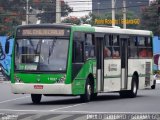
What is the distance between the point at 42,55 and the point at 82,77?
1746 mm

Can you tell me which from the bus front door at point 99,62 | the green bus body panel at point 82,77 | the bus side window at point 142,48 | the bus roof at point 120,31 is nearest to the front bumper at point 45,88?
the green bus body panel at point 82,77

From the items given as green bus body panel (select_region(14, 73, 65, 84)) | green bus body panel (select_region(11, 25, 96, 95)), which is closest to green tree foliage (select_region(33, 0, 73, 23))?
green bus body panel (select_region(11, 25, 96, 95))

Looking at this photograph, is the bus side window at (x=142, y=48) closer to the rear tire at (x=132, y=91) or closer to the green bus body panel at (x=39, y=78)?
the rear tire at (x=132, y=91)

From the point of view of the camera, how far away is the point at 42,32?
26000 millimetres

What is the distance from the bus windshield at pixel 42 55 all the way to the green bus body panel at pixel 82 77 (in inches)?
30.4

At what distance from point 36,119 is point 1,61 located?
132 ft

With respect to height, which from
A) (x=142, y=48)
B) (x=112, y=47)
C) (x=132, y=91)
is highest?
(x=112, y=47)

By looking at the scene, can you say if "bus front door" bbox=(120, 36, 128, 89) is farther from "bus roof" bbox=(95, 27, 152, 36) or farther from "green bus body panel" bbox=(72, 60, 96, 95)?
"green bus body panel" bbox=(72, 60, 96, 95)

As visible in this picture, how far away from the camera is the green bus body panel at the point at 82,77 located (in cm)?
2562

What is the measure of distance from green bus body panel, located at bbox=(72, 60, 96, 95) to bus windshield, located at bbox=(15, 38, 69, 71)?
773mm

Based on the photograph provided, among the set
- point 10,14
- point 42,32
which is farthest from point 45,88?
point 10,14

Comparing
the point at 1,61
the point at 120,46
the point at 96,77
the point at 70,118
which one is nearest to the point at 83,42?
the point at 96,77

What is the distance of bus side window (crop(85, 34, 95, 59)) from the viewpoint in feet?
87.8

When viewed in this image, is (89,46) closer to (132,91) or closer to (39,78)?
(39,78)
